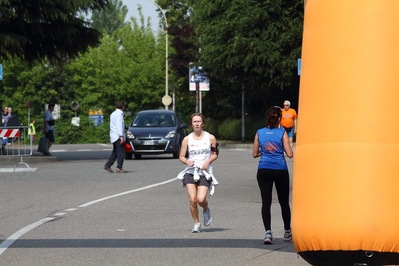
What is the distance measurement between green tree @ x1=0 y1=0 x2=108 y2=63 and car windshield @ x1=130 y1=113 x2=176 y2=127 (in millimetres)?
Answer: 3484

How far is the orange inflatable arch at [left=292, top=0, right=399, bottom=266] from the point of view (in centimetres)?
827

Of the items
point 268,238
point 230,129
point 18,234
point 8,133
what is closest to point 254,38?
point 230,129

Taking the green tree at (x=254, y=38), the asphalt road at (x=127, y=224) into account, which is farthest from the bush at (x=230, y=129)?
the asphalt road at (x=127, y=224)

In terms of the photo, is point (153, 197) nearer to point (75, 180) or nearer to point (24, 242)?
point (75, 180)

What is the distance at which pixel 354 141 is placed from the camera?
8.36 metres

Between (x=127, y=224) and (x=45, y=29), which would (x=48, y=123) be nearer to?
(x=45, y=29)

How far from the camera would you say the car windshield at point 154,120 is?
36.2 meters

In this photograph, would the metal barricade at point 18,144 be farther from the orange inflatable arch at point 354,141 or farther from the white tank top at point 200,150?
the orange inflatable arch at point 354,141

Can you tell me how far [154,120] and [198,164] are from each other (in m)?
22.6

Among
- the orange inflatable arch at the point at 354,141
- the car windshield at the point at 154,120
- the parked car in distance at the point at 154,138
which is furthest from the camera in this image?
the car windshield at the point at 154,120

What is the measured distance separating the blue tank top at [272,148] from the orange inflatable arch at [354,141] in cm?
433

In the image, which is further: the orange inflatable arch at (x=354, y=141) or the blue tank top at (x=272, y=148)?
the blue tank top at (x=272, y=148)

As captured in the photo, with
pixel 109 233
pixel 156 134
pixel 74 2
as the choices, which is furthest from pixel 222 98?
pixel 109 233

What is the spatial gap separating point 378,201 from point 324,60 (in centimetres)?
110
